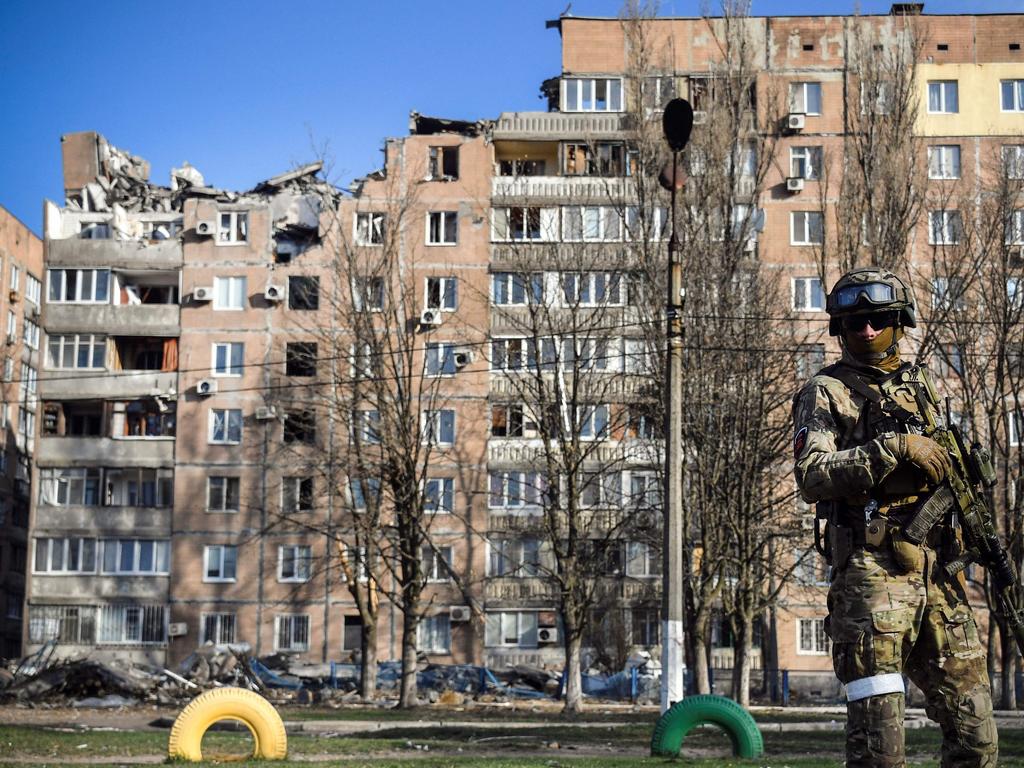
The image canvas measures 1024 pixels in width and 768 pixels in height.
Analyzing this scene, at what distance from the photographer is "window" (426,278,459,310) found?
191 ft

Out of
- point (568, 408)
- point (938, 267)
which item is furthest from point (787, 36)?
point (568, 408)

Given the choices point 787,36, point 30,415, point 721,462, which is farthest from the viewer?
point 30,415

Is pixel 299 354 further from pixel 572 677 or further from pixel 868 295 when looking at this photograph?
pixel 868 295

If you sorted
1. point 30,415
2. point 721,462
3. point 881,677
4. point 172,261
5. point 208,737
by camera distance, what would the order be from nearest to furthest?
point 881,677
point 208,737
point 721,462
point 172,261
point 30,415

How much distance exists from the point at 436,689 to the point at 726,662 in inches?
507

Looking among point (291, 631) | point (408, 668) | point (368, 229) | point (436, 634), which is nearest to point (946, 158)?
point (368, 229)

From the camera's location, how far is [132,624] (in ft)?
185

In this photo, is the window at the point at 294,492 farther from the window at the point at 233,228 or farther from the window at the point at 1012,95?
the window at the point at 1012,95

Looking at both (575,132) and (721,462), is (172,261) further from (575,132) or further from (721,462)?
(721,462)

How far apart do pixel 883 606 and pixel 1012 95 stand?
59.7 m

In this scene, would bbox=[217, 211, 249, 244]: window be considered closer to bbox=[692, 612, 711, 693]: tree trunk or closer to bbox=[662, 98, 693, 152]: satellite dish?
bbox=[692, 612, 711, 693]: tree trunk

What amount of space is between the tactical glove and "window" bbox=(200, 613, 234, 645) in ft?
170

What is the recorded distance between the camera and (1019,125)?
202ft

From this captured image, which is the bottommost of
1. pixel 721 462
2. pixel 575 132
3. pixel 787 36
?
pixel 721 462
